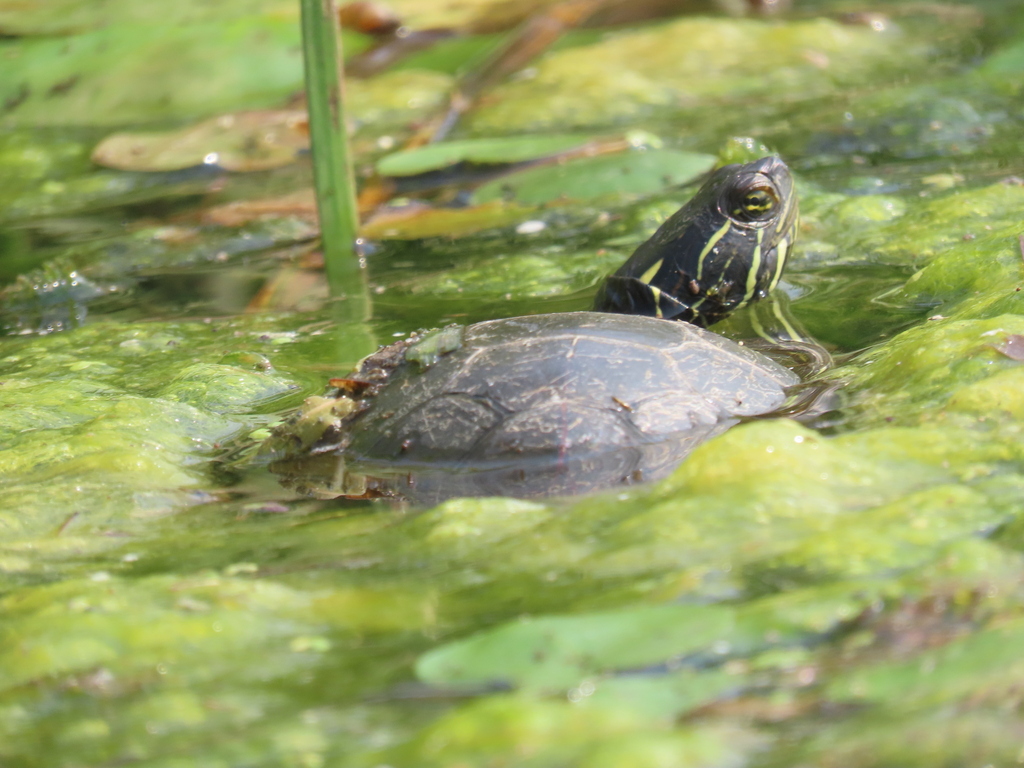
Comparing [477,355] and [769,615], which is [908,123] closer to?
[477,355]

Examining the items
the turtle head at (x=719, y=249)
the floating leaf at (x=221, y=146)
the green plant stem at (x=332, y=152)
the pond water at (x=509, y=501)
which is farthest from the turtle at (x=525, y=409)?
the floating leaf at (x=221, y=146)

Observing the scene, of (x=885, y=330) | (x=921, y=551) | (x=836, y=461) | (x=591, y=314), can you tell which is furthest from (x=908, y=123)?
(x=921, y=551)

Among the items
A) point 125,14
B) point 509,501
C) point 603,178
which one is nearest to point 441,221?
point 603,178

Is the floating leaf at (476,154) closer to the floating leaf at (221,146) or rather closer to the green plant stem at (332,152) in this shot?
the green plant stem at (332,152)

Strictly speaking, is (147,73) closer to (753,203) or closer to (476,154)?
(476,154)

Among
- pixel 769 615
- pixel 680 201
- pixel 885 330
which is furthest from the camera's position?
pixel 680 201

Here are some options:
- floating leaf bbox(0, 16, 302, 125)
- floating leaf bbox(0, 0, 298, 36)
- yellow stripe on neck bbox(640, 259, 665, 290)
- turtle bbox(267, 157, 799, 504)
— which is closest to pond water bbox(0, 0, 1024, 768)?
turtle bbox(267, 157, 799, 504)

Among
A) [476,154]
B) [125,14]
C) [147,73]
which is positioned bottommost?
[476,154]
